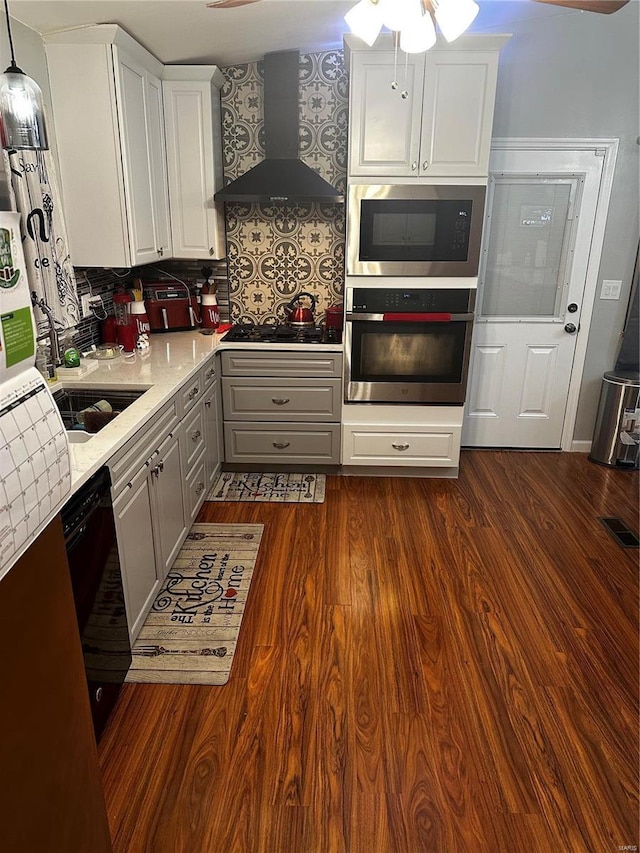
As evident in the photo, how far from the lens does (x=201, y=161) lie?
11.4ft

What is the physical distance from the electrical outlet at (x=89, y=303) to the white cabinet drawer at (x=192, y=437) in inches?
31.9

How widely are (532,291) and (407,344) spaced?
Result: 1166mm

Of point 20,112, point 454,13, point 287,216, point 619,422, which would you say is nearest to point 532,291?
point 619,422

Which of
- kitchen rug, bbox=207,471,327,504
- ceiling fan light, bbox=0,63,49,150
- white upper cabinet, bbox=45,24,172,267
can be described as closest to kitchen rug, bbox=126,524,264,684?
kitchen rug, bbox=207,471,327,504

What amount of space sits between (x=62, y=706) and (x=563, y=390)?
3904mm

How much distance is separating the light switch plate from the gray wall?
A: 0.13 metres

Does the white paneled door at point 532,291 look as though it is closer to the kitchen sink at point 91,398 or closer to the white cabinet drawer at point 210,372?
the white cabinet drawer at point 210,372

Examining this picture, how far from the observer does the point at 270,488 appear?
357 centimetres

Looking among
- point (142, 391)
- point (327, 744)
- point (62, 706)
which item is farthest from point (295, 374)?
point (62, 706)

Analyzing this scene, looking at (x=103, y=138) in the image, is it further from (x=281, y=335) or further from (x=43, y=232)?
(x=281, y=335)

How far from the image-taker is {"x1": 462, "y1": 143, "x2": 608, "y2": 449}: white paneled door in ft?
12.2

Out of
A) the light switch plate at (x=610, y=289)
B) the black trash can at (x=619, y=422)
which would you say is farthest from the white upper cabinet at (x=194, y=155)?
the black trash can at (x=619, y=422)

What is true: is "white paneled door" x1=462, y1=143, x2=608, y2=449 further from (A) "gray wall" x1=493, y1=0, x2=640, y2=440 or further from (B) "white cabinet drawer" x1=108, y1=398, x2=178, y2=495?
(B) "white cabinet drawer" x1=108, y1=398, x2=178, y2=495

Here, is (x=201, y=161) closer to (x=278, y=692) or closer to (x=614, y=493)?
(x=278, y=692)
